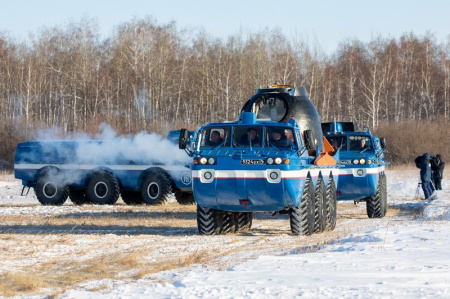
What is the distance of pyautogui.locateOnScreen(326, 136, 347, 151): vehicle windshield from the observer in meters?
21.8

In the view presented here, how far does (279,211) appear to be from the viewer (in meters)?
→ 15.7

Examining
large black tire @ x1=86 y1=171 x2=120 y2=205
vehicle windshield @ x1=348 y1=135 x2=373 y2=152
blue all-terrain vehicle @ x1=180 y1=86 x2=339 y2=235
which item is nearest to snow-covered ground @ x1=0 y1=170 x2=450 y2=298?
blue all-terrain vehicle @ x1=180 y1=86 x2=339 y2=235

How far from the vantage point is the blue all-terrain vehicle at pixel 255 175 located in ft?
47.2

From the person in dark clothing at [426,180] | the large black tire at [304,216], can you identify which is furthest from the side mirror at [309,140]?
the person in dark clothing at [426,180]

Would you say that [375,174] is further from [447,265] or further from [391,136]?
[391,136]

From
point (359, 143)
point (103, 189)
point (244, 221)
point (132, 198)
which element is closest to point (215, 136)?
point (244, 221)

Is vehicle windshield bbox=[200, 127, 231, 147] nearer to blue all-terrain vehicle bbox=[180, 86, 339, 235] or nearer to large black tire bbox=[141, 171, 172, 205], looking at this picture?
blue all-terrain vehicle bbox=[180, 86, 339, 235]

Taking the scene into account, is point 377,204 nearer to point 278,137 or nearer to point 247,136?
point 278,137

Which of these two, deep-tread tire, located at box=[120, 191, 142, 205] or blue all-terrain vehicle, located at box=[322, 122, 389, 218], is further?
deep-tread tire, located at box=[120, 191, 142, 205]

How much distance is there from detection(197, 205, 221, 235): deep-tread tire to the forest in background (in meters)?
42.9

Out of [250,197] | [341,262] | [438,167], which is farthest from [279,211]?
[438,167]

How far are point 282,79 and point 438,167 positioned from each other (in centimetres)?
3481

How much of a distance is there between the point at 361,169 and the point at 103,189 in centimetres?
992

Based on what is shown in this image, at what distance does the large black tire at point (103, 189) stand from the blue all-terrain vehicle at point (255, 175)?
10.7 meters
